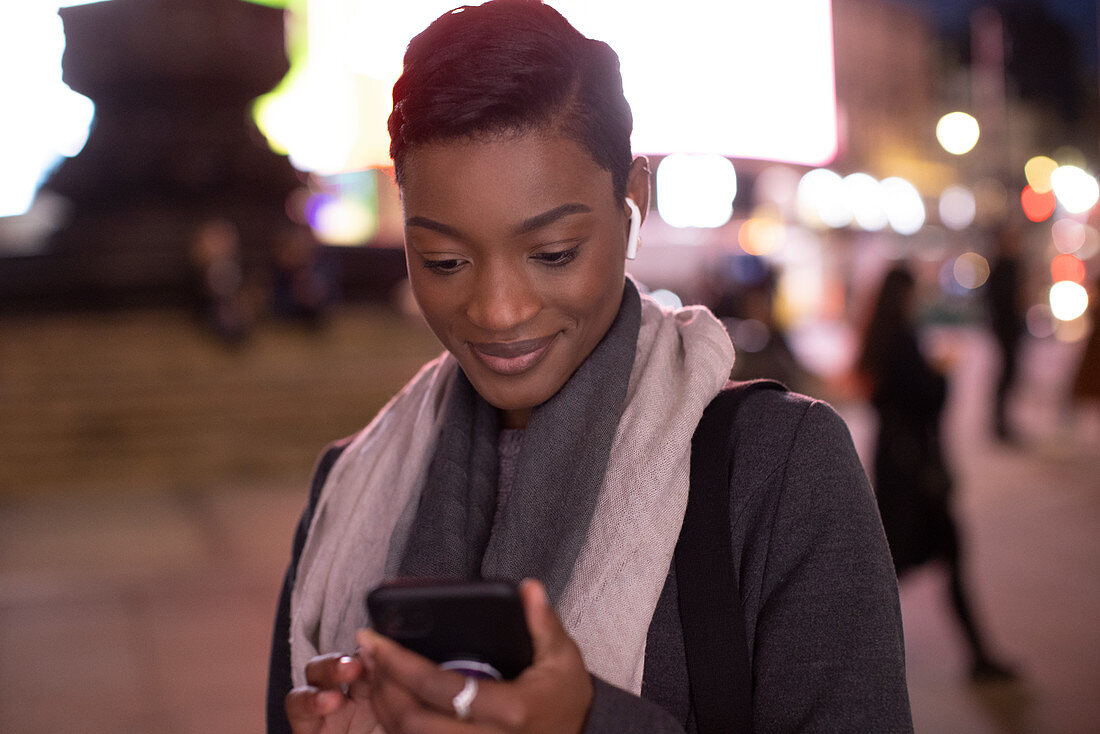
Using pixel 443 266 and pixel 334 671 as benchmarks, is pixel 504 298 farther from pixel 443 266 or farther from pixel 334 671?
pixel 334 671

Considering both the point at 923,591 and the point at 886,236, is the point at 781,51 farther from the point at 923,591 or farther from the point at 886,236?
the point at 886,236

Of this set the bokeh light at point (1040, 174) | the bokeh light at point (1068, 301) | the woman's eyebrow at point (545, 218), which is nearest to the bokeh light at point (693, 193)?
the bokeh light at point (1068, 301)

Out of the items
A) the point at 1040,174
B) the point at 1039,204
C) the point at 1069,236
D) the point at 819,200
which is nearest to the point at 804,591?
the point at 819,200

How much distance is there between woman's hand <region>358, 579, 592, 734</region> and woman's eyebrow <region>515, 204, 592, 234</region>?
55cm

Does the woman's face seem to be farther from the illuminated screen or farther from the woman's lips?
the illuminated screen

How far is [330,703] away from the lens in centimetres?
106

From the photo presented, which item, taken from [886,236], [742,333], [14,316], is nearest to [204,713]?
[742,333]

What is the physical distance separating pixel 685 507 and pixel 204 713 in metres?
3.35

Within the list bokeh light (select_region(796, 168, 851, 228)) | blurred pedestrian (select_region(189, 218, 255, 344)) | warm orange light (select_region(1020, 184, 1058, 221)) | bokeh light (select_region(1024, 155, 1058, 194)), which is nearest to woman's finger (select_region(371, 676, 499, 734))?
blurred pedestrian (select_region(189, 218, 255, 344))

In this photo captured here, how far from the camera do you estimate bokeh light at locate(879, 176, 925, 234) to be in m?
37.7

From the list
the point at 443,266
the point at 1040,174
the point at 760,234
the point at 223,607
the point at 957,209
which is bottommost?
the point at 223,607

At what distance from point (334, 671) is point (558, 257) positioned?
25.3 inches

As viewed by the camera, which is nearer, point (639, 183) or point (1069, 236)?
point (639, 183)

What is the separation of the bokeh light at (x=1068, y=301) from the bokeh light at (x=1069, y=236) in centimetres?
930
